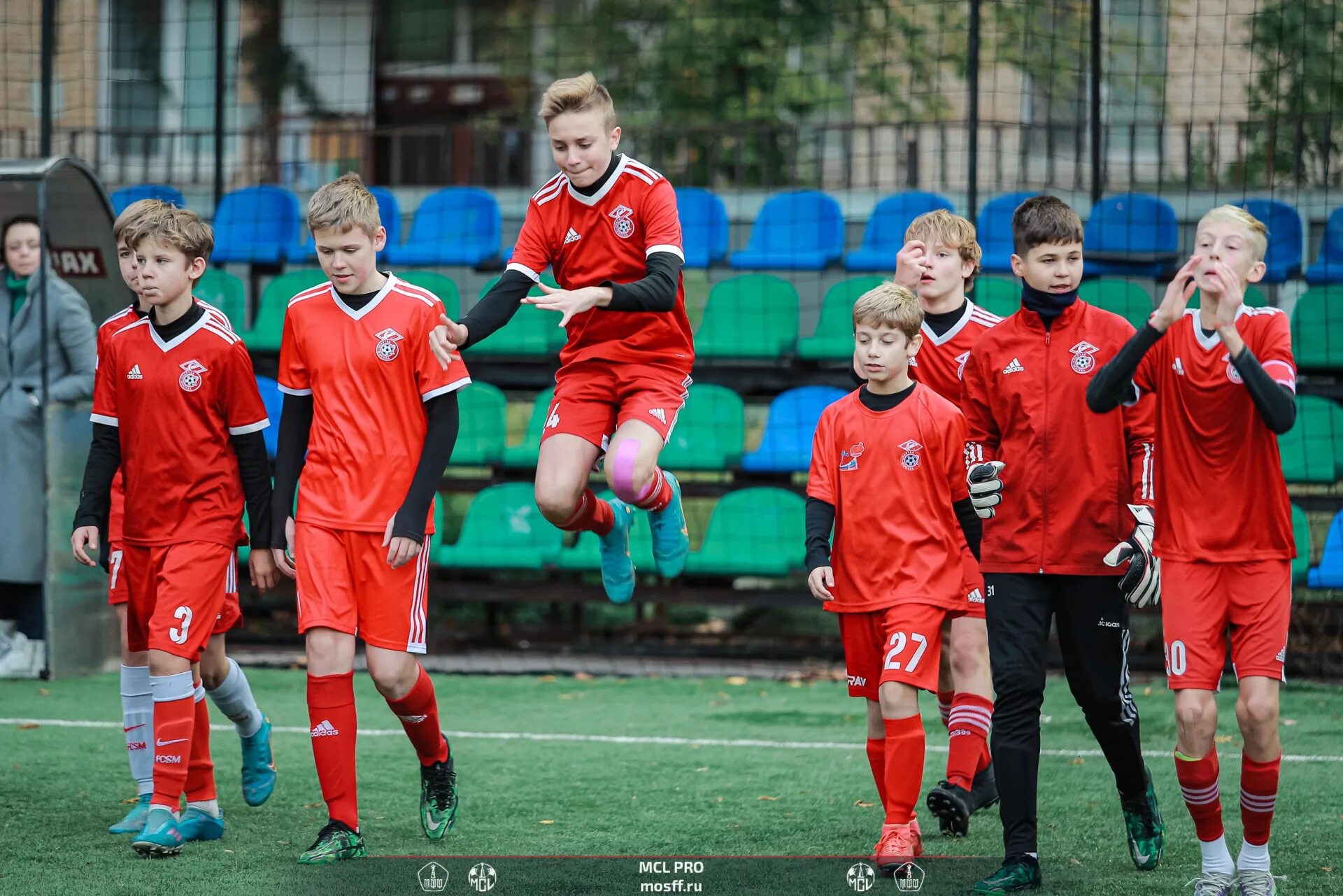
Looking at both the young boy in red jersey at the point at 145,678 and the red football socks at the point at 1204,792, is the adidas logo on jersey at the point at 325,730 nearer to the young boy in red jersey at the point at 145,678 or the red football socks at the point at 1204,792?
the young boy in red jersey at the point at 145,678

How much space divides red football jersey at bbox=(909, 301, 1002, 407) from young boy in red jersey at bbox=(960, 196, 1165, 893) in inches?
29.8

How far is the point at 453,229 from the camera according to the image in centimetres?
1134

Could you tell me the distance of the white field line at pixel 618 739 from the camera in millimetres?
6703

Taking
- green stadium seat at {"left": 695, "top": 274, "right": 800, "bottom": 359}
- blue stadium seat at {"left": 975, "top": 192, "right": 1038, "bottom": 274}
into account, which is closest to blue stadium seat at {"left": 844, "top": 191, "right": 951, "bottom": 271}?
blue stadium seat at {"left": 975, "top": 192, "right": 1038, "bottom": 274}

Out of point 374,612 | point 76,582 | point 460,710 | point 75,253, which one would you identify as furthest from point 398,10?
point 374,612

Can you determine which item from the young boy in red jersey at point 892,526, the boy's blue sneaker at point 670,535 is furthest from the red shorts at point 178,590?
the young boy in red jersey at point 892,526

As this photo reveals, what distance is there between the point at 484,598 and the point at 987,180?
630cm

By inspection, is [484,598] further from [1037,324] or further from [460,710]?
[1037,324]

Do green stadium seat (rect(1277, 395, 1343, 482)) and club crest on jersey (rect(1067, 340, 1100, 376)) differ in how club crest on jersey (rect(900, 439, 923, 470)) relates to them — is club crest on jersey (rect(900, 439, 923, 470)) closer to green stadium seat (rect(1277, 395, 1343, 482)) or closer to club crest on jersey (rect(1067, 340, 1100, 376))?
club crest on jersey (rect(1067, 340, 1100, 376))

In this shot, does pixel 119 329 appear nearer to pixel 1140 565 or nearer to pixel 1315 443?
pixel 1140 565

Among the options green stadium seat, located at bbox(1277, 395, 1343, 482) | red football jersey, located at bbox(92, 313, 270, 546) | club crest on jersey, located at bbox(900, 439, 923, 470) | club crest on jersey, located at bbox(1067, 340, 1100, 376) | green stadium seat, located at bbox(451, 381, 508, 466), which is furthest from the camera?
green stadium seat, located at bbox(451, 381, 508, 466)

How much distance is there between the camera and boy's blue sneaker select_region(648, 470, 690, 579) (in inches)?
214

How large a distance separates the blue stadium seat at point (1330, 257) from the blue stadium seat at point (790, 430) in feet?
10.5

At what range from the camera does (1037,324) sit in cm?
459
